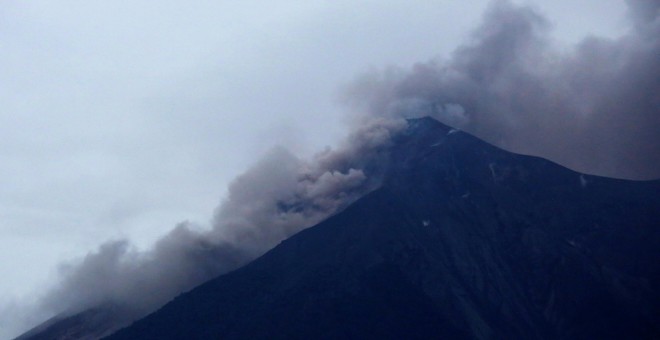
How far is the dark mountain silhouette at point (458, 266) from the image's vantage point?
230ft

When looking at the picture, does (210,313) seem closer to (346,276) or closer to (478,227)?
(346,276)

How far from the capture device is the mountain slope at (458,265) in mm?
70188

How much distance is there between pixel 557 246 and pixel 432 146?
18.6m

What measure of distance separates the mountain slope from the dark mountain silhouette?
132 millimetres

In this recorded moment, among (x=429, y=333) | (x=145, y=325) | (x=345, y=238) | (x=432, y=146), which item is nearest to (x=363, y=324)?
(x=429, y=333)

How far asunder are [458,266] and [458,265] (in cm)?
15

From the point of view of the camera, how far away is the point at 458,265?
7731 centimetres

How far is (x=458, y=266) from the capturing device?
77188 mm

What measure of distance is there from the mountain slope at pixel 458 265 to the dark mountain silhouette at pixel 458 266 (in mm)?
132

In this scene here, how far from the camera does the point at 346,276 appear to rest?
241 ft

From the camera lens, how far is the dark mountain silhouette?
7019 cm

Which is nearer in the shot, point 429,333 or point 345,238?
point 429,333

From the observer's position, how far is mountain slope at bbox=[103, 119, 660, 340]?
70188 mm

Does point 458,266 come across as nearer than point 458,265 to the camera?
Yes
